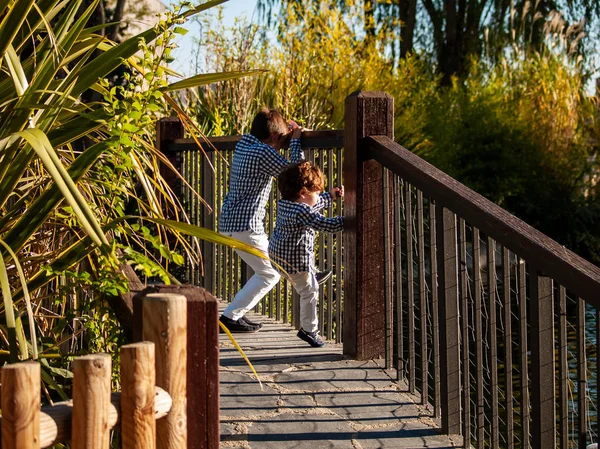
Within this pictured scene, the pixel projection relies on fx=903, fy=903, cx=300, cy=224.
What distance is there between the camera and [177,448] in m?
2.12

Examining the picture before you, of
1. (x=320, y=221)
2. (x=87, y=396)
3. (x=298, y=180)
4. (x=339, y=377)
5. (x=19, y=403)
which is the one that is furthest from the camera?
(x=298, y=180)

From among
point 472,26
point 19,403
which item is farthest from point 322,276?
point 472,26

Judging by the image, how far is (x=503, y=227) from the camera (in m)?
3.04

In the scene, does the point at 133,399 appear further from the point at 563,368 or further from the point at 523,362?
the point at 523,362

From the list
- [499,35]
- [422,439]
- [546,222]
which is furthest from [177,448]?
[499,35]

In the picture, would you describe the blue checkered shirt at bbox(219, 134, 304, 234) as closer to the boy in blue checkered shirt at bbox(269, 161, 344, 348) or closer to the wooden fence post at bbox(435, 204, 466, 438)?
the boy in blue checkered shirt at bbox(269, 161, 344, 348)

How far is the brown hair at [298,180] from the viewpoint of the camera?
4.86 m

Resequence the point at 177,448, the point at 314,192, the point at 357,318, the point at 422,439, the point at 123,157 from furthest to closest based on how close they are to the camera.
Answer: the point at 314,192 → the point at 357,318 → the point at 422,439 → the point at 123,157 → the point at 177,448

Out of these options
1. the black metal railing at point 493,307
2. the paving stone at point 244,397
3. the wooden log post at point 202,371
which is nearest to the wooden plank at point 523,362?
the black metal railing at point 493,307

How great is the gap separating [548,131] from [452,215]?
46.1 ft

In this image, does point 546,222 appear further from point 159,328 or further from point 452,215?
point 159,328

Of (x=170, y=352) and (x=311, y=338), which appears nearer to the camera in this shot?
(x=170, y=352)

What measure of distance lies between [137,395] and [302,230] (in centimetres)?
296

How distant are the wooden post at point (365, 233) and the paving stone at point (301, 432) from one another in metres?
0.81
